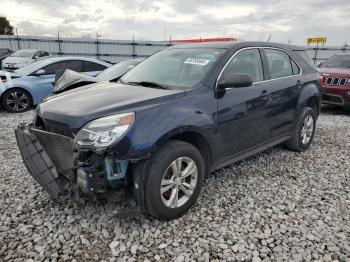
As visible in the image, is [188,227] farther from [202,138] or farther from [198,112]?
[198,112]

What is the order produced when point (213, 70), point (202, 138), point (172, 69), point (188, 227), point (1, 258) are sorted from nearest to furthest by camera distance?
point (1, 258)
point (188, 227)
point (202, 138)
point (213, 70)
point (172, 69)

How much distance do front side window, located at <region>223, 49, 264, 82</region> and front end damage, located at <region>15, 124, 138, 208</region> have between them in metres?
1.67

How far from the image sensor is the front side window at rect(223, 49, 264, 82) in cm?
360

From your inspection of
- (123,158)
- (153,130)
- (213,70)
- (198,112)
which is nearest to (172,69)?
(213,70)

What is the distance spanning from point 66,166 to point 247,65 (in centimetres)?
245

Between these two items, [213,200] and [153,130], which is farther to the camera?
[213,200]

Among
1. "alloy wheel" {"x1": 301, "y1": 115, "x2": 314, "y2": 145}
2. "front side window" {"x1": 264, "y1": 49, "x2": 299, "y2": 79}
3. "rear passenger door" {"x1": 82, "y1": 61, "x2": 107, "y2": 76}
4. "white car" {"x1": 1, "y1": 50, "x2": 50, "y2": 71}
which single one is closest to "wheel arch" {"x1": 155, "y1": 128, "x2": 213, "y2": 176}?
"front side window" {"x1": 264, "y1": 49, "x2": 299, "y2": 79}

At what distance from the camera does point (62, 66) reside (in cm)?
862

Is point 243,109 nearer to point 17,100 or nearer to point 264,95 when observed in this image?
point 264,95

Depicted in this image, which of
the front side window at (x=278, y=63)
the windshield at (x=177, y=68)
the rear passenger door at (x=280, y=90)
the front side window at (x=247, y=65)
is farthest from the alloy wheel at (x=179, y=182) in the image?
the front side window at (x=278, y=63)

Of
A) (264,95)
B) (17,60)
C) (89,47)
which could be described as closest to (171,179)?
(264,95)

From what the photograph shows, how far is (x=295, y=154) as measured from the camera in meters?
5.00

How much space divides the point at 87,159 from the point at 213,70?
1.66 m

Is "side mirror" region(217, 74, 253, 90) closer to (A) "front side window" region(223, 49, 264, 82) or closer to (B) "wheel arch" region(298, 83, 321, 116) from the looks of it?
(A) "front side window" region(223, 49, 264, 82)
